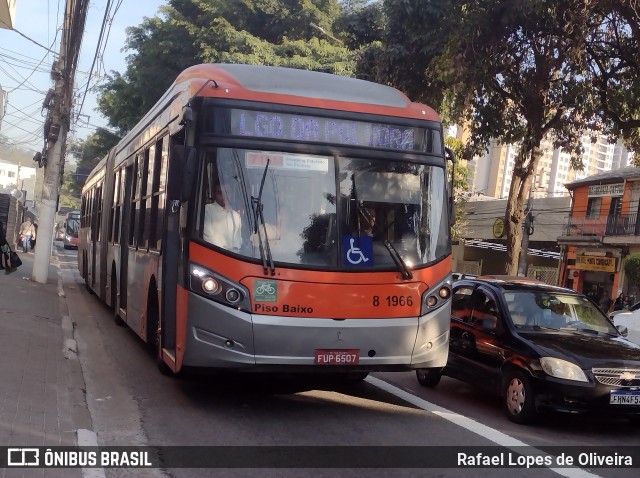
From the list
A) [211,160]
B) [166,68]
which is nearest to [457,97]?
[211,160]

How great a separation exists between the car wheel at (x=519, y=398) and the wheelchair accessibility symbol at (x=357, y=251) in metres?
2.16

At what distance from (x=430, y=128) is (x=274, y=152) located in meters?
1.71

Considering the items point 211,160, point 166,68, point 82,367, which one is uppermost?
point 166,68

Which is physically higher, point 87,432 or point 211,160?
point 211,160

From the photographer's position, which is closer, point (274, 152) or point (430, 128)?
point (274, 152)

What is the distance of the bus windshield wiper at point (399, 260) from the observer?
691 cm

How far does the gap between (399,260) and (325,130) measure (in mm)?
1451

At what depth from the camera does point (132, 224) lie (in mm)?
10461

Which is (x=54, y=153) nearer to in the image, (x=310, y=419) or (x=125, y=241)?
(x=125, y=241)

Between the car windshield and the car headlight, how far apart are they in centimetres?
98

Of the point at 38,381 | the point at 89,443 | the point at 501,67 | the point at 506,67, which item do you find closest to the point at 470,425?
the point at 89,443

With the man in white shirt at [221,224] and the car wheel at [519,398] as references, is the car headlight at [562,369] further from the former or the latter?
the man in white shirt at [221,224]

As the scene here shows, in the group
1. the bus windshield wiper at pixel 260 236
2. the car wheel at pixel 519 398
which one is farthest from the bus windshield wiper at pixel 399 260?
the car wheel at pixel 519 398

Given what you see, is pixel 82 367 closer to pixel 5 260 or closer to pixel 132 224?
pixel 132 224
